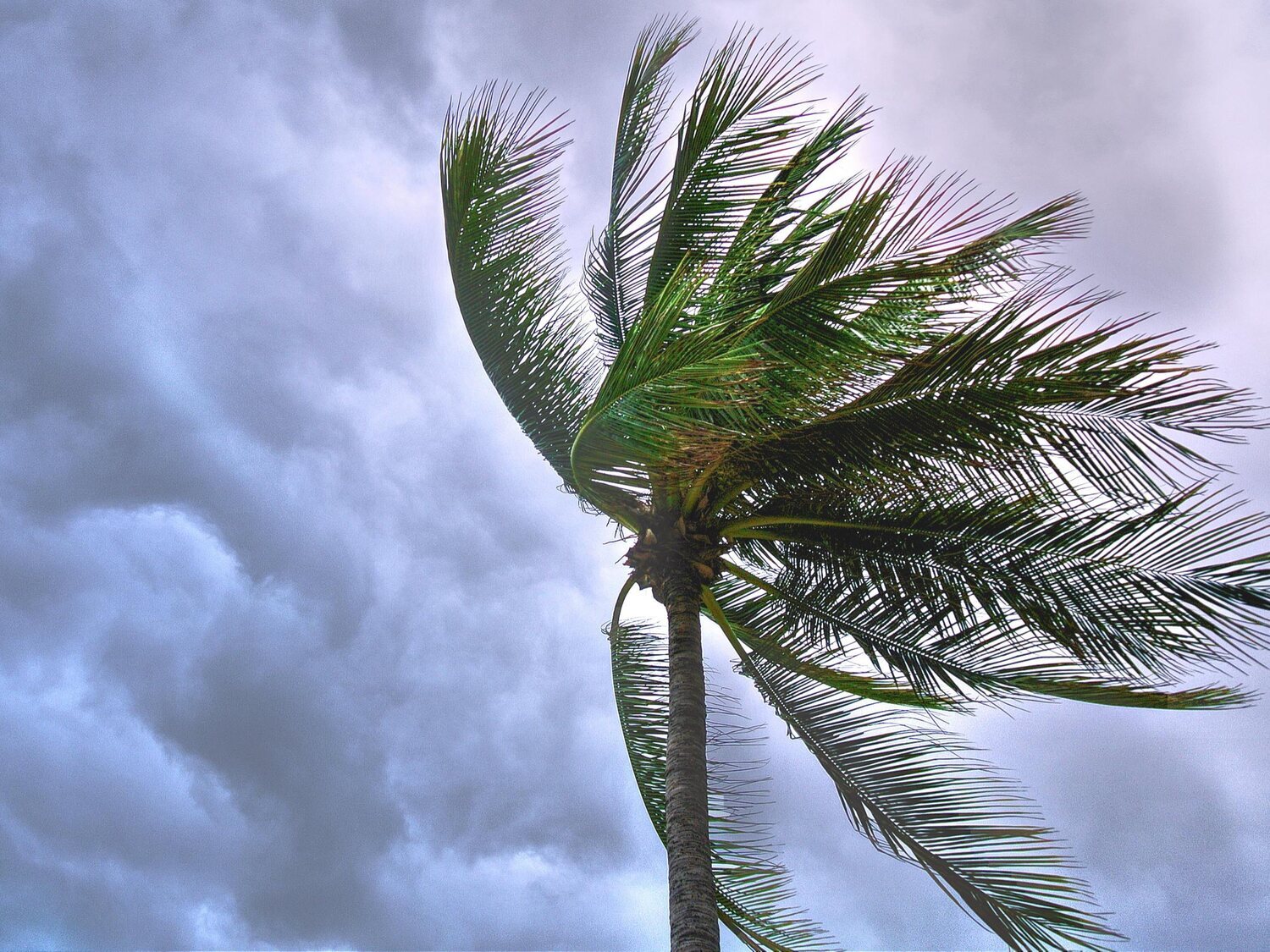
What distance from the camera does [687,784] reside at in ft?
19.6

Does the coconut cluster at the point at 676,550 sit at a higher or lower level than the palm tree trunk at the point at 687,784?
higher

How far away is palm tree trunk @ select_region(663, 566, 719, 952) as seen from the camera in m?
5.41

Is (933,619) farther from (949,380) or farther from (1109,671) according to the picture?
(949,380)

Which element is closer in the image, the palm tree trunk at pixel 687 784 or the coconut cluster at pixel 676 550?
the palm tree trunk at pixel 687 784

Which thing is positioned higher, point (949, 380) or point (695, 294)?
point (695, 294)

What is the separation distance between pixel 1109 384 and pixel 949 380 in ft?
2.63

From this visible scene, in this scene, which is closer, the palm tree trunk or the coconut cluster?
the palm tree trunk

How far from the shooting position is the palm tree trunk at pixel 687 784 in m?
5.41

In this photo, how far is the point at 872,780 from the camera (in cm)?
667

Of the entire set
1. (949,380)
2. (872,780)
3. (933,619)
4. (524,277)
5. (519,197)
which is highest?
(519,197)

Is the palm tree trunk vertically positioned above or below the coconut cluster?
below

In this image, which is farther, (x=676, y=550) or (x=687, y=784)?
(x=676, y=550)

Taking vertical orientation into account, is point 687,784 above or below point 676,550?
below

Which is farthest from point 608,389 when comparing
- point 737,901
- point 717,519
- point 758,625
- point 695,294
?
point 737,901
